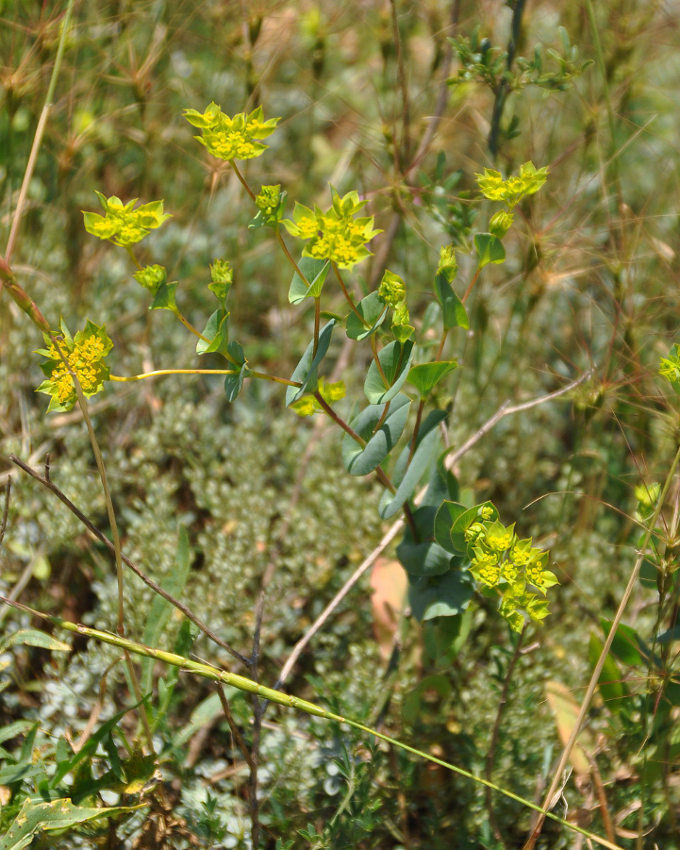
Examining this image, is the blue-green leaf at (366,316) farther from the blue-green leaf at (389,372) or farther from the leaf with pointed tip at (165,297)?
the leaf with pointed tip at (165,297)

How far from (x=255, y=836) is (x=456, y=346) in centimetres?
112

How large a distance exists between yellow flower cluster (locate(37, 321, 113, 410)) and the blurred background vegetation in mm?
422

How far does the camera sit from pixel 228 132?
1.02 metres

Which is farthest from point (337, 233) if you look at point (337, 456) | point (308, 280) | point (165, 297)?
point (337, 456)

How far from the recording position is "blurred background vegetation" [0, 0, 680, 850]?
1344 millimetres

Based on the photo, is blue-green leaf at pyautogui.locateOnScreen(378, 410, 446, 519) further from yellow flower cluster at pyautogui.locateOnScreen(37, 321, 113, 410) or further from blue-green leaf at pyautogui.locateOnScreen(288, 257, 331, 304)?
yellow flower cluster at pyautogui.locateOnScreen(37, 321, 113, 410)

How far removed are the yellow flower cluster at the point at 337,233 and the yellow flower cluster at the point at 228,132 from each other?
100 mm

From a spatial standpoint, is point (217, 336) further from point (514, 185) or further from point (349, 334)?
point (514, 185)

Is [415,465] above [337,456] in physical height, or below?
above

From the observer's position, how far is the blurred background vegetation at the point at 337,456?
1.34 m

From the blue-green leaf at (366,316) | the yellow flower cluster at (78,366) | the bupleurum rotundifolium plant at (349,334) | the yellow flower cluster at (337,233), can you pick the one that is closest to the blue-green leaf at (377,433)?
the bupleurum rotundifolium plant at (349,334)

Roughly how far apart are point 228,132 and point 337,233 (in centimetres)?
19

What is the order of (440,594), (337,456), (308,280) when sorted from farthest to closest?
(337,456)
(440,594)
(308,280)

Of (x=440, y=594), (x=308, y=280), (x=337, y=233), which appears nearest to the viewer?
(x=337, y=233)
